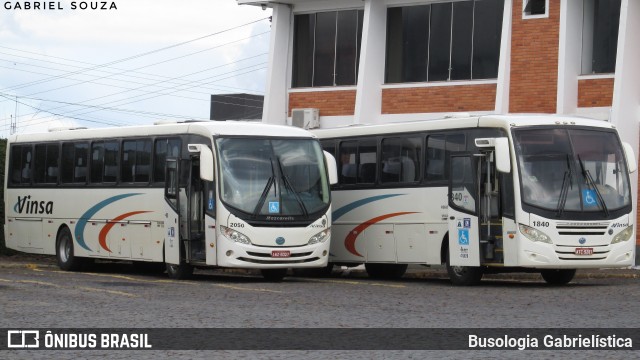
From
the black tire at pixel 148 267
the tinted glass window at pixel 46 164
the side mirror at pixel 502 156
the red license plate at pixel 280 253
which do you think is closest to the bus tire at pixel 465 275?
the side mirror at pixel 502 156

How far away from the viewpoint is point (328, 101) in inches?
1571

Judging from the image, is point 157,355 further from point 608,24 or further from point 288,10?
point 288,10

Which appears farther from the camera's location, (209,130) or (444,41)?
(444,41)

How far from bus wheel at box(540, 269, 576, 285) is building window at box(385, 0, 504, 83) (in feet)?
35.9

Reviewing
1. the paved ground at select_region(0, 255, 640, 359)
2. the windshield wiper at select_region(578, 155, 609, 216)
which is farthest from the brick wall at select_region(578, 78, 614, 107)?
the windshield wiper at select_region(578, 155, 609, 216)

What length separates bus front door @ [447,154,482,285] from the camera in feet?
79.9

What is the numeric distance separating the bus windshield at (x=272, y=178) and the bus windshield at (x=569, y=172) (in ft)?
13.8

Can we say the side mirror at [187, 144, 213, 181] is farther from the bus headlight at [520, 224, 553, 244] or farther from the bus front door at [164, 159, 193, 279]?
the bus headlight at [520, 224, 553, 244]

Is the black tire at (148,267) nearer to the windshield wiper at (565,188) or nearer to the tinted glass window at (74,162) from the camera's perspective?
the tinted glass window at (74,162)

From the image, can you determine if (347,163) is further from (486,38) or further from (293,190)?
A: (486,38)

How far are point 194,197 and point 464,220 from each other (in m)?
5.21

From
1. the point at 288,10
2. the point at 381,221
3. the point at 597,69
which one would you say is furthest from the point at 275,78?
the point at 381,221

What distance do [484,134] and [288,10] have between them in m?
17.5

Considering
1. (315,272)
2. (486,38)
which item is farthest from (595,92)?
(315,272)
